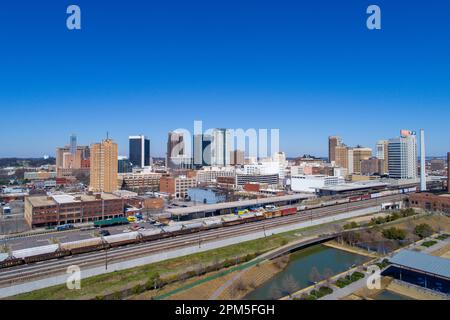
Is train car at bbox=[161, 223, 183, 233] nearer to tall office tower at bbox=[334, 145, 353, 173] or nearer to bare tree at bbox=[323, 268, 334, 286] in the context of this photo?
bare tree at bbox=[323, 268, 334, 286]

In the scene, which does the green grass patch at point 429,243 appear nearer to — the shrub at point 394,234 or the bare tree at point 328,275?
the shrub at point 394,234

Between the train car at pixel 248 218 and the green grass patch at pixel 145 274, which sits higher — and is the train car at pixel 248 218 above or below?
above

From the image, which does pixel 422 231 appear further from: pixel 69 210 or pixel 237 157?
pixel 237 157

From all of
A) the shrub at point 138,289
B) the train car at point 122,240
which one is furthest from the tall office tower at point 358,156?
the shrub at point 138,289

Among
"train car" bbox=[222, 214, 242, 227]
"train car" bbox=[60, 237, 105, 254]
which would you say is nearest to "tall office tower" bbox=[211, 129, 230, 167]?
"train car" bbox=[222, 214, 242, 227]
